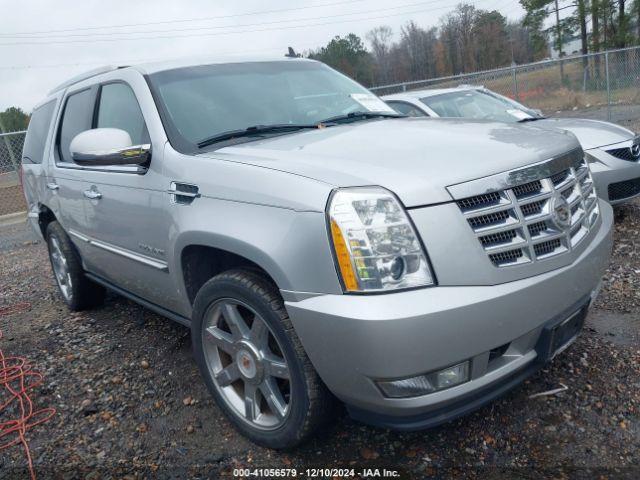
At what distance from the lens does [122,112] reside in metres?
3.34

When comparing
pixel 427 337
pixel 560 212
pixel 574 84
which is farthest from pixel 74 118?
pixel 574 84

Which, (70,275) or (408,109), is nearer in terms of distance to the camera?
(70,275)

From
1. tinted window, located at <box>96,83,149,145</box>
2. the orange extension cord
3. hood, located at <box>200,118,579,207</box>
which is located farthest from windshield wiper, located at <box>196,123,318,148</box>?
the orange extension cord

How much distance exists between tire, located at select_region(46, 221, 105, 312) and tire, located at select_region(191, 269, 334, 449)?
2.16m

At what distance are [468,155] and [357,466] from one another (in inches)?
54.8

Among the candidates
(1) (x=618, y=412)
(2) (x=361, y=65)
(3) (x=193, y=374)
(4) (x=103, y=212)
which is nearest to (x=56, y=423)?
(3) (x=193, y=374)

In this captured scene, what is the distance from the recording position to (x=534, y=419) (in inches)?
98.0

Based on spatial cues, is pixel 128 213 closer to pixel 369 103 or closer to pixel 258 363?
pixel 258 363

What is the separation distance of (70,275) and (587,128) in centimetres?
493

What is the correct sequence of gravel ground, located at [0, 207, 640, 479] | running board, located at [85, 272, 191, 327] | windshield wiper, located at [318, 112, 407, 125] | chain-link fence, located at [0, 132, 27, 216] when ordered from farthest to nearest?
chain-link fence, located at [0, 132, 27, 216] < windshield wiper, located at [318, 112, 407, 125] < running board, located at [85, 272, 191, 327] < gravel ground, located at [0, 207, 640, 479]

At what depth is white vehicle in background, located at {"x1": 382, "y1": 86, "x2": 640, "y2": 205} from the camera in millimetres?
4879

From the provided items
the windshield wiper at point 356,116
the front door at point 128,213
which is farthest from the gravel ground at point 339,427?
the windshield wiper at point 356,116

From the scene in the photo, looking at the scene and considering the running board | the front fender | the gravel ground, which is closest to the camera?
the front fender

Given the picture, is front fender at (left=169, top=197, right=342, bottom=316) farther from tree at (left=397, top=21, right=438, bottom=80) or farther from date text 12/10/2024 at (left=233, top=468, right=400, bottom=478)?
tree at (left=397, top=21, right=438, bottom=80)
